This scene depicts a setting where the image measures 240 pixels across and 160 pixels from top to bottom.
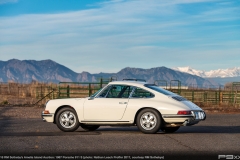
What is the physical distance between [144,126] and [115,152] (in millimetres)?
4016

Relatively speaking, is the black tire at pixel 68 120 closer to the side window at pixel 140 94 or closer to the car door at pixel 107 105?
the car door at pixel 107 105

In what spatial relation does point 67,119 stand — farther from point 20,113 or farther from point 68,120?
point 20,113

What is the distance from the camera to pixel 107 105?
54.0 ft

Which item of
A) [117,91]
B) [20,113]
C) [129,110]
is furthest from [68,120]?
[20,113]

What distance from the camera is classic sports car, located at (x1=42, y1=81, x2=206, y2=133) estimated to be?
1590 centimetres

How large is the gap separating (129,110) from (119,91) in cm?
Result: 92

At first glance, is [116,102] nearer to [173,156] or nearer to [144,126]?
[144,126]

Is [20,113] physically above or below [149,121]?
below

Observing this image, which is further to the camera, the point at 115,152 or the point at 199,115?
the point at 199,115

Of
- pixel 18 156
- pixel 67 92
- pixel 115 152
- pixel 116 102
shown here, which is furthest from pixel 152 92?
pixel 67 92

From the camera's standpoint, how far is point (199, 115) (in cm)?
1623

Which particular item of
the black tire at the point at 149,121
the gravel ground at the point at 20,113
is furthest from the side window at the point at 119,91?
the gravel ground at the point at 20,113

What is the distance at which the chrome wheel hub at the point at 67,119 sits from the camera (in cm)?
1684

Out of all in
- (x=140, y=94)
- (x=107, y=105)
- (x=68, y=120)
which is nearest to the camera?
(x=107, y=105)
